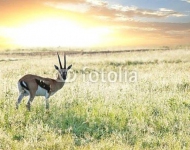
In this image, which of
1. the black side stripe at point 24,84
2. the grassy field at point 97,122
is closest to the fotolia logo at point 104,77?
the grassy field at point 97,122

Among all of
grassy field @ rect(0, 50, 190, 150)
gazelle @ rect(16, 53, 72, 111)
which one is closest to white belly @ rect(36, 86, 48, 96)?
gazelle @ rect(16, 53, 72, 111)

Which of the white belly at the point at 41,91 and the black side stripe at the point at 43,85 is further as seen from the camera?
the white belly at the point at 41,91

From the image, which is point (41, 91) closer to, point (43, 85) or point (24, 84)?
point (43, 85)

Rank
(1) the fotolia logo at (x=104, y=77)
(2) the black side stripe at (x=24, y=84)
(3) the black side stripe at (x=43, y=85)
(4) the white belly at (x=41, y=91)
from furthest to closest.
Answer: (1) the fotolia logo at (x=104, y=77) → (4) the white belly at (x=41, y=91) → (3) the black side stripe at (x=43, y=85) → (2) the black side stripe at (x=24, y=84)

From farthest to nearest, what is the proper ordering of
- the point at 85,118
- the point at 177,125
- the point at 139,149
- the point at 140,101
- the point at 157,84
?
the point at 157,84 < the point at 140,101 < the point at 85,118 < the point at 177,125 < the point at 139,149

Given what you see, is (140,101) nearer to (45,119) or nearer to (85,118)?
(85,118)

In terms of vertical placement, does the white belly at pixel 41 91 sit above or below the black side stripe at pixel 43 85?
below

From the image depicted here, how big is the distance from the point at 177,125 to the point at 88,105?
3.07 m

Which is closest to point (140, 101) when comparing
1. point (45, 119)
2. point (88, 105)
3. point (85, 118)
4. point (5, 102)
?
point (88, 105)

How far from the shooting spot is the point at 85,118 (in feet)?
31.2

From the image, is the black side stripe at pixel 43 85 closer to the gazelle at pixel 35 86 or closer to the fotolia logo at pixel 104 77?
the gazelle at pixel 35 86

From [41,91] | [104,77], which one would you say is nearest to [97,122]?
[41,91]

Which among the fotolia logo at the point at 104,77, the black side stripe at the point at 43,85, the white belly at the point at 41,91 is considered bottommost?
the fotolia logo at the point at 104,77

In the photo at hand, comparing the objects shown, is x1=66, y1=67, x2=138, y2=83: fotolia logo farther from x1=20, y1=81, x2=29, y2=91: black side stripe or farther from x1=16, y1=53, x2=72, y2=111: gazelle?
x1=20, y1=81, x2=29, y2=91: black side stripe
